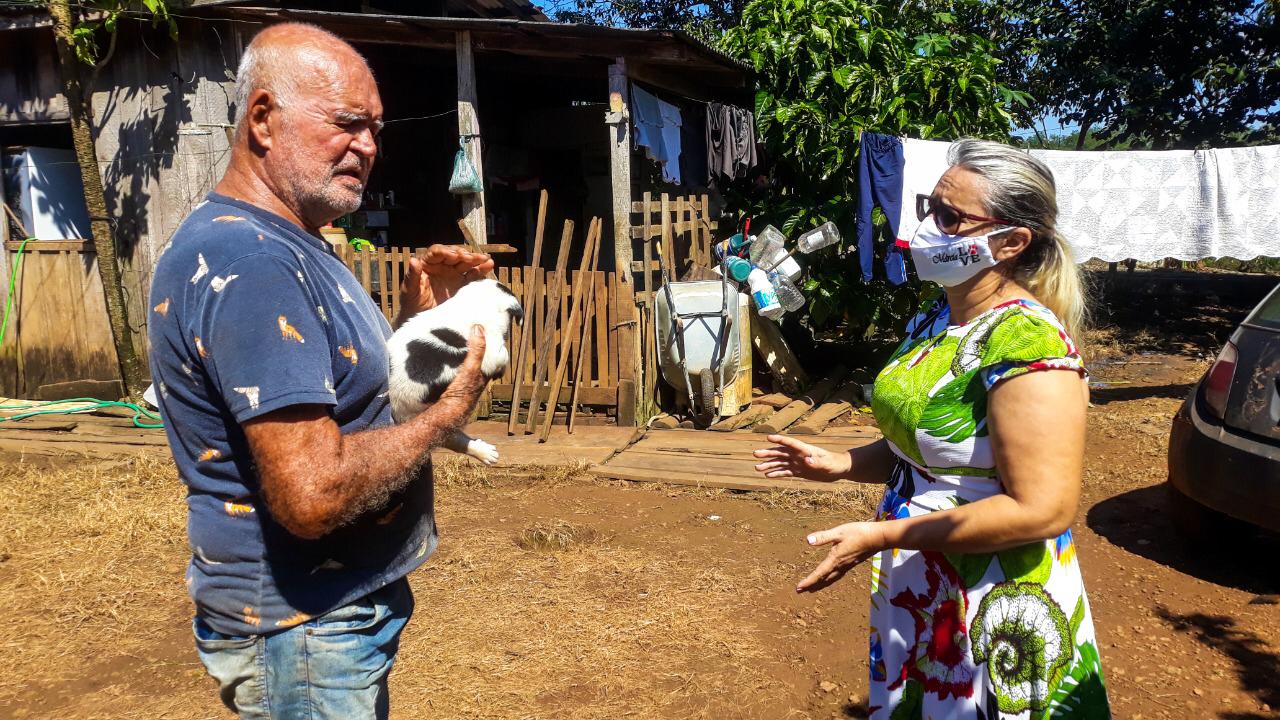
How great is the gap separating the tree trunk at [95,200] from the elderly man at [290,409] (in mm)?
7120

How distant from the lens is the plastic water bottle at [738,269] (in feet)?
26.2

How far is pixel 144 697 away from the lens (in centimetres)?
350

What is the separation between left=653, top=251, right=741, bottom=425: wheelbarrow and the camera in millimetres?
7250

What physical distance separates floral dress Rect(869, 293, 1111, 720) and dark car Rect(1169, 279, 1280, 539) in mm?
2532

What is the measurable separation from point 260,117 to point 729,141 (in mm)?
7277

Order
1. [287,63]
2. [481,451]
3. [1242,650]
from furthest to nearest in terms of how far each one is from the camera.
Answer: [1242,650] < [481,451] < [287,63]

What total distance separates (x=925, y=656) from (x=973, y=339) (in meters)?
0.72

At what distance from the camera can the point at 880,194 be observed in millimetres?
7465

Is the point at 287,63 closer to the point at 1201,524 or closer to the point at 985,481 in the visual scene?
the point at 985,481

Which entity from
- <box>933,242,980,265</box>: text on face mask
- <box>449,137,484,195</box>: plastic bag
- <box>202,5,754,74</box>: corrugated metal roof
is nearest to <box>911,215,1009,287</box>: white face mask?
<box>933,242,980,265</box>: text on face mask

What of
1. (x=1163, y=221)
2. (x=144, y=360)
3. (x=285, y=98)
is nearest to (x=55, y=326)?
(x=144, y=360)

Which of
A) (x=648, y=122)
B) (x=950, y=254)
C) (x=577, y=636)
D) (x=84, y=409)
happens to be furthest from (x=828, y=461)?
(x=84, y=409)

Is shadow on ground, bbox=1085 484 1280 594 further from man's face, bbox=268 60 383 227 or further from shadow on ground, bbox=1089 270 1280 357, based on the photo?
shadow on ground, bbox=1089 270 1280 357

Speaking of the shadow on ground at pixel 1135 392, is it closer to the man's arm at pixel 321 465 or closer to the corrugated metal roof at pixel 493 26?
the corrugated metal roof at pixel 493 26
